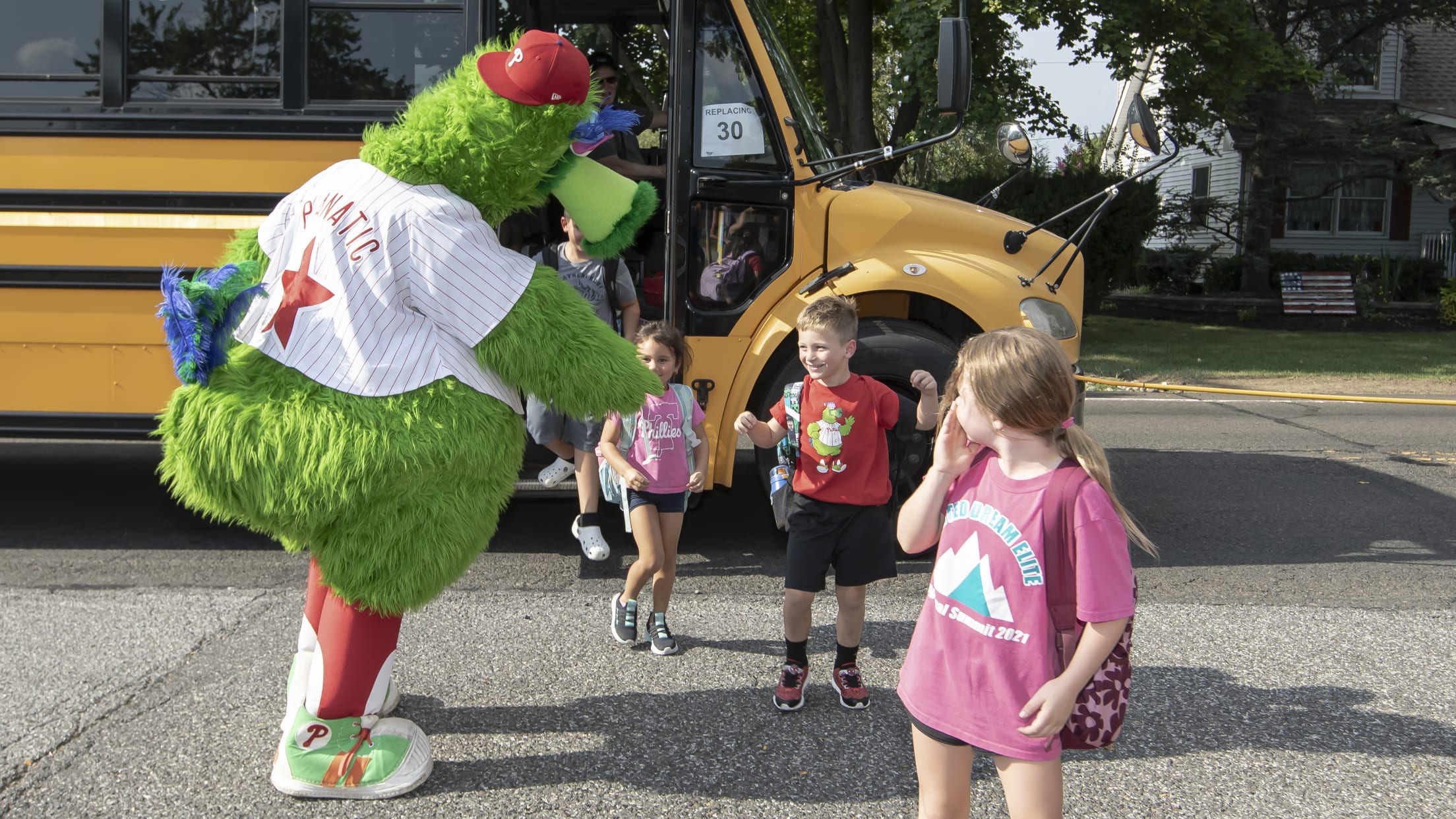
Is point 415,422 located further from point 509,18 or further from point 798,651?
point 509,18

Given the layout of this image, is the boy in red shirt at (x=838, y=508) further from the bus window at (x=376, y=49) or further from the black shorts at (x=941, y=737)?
the bus window at (x=376, y=49)

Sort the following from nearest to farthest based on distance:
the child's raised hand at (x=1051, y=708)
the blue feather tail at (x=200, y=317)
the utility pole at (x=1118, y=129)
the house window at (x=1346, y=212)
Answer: the child's raised hand at (x=1051, y=708)
the blue feather tail at (x=200, y=317)
the utility pole at (x=1118, y=129)
the house window at (x=1346, y=212)

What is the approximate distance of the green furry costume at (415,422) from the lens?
2.66 metres

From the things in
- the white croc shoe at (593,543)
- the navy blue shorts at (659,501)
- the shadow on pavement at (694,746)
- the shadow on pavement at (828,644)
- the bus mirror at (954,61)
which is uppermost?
the bus mirror at (954,61)

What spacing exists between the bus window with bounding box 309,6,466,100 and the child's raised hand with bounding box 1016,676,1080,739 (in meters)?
3.78

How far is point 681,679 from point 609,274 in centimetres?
197

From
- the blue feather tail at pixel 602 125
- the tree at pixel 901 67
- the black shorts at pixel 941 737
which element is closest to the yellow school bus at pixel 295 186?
the blue feather tail at pixel 602 125

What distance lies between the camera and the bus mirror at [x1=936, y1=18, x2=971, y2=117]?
165 inches

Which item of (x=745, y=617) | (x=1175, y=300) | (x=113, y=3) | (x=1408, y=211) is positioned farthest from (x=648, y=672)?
(x=1408, y=211)

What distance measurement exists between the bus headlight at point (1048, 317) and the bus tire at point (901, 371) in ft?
1.09

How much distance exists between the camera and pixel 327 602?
9.53ft

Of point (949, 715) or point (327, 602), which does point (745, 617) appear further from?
point (949, 715)

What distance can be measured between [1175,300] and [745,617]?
18.1 meters

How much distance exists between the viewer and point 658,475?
3902 mm
